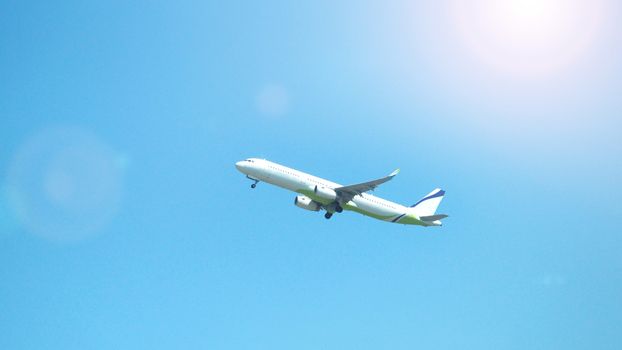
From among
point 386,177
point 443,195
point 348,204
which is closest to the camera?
point 386,177

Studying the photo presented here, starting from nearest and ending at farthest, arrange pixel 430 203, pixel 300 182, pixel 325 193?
pixel 300 182, pixel 325 193, pixel 430 203

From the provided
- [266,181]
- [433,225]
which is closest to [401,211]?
[433,225]

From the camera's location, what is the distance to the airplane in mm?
72719

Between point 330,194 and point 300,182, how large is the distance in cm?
395

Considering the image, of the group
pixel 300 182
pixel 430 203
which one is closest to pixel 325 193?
pixel 300 182

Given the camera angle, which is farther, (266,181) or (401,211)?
(401,211)

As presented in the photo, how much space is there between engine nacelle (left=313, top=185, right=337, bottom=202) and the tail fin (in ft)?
50.2

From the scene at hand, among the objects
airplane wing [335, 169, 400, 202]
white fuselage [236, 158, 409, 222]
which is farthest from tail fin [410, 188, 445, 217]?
airplane wing [335, 169, 400, 202]

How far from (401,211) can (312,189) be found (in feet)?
44.0

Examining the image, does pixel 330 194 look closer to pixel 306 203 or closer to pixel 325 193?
pixel 325 193

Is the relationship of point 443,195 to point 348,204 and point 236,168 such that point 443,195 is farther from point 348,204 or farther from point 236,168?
point 236,168

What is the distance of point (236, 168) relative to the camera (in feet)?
238

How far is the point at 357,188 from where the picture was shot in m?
74.7

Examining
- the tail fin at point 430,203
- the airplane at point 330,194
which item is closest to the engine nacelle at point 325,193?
the airplane at point 330,194
